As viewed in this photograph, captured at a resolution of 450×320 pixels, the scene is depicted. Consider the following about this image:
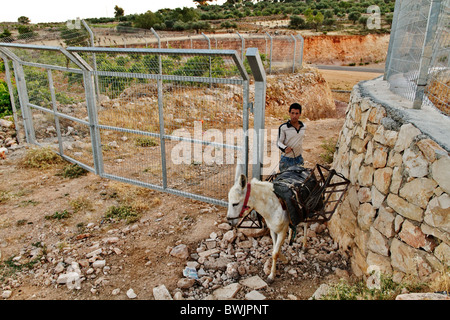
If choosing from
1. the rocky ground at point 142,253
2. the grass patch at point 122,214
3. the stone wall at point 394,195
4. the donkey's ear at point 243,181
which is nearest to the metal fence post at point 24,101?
the rocky ground at point 142,253

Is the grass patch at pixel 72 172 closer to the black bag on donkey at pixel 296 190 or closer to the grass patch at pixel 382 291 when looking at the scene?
the black bag on donkey at pixel 296 190

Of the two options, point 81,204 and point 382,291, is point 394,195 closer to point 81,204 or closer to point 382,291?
point 382,291

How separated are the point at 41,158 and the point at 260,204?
22.1ft

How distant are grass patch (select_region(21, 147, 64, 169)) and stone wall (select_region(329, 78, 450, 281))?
704 cm

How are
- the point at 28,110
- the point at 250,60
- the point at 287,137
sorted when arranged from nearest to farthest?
the point at 250,60
the point at 287,137
the point at 28,110

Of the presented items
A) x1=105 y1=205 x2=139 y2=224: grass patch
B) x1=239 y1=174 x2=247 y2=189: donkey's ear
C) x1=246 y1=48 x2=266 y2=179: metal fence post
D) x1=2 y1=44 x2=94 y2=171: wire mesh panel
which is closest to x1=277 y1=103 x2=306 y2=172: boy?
x1=246 y1=48 x2=266 y2=179: metal fence post

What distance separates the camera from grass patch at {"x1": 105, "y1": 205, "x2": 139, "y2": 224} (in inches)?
228

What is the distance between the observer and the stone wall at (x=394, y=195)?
300 centimetres

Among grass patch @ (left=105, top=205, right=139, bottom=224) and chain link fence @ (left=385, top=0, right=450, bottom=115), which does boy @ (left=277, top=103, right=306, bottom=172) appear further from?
grass patch @ (left=105, top=205, right=139, bottom=224)

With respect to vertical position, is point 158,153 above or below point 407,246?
below

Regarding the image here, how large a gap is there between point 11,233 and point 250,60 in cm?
486

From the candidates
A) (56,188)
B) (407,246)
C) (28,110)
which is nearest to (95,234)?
(56,188)

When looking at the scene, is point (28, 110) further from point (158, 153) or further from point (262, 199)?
point (262, 199)

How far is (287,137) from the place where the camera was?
5.04m
